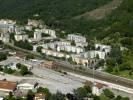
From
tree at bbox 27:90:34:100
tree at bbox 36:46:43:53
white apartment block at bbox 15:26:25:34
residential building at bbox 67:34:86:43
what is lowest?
tree at bbox 27:90:34:100

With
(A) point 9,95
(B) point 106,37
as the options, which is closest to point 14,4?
(B) point 106,37

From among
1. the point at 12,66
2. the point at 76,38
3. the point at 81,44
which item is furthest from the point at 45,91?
the point at 76,38

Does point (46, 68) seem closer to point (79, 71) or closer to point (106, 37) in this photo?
point (79, 71)

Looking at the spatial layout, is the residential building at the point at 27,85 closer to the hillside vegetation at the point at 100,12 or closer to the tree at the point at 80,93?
the tree at the point at 80,93

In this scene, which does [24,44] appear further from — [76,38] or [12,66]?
[12,66]

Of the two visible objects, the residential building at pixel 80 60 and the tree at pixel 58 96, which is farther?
the residential building at pixel 80 60

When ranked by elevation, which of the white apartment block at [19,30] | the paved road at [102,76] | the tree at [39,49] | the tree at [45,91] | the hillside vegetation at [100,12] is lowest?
the paved road at [102,76]

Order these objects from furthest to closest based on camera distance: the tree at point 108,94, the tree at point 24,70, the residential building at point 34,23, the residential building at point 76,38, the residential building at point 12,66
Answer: the residential building at point 34,23 → the residential building at point 76,38 → the residential building at point 12,66 → the tree at point 24,70 → the tree at point 108,94

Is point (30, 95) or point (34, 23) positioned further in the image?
point (34, 23)

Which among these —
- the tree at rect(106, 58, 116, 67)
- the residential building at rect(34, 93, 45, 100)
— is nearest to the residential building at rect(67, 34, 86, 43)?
the tree at rect(106, 58, 116, 67)

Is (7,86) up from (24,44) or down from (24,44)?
down

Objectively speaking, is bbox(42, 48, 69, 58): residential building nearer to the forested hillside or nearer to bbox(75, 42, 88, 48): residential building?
bbox(75, 42, 88, 48): residential building

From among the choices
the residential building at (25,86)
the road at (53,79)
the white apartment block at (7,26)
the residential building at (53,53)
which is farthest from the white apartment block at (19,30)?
the residential building at (25,86)
